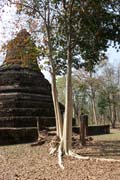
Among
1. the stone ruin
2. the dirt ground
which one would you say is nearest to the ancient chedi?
the stone ruin

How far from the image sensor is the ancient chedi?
79.0 ft

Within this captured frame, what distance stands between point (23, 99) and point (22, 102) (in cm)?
33

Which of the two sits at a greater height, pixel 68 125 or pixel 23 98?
pixel 23 98

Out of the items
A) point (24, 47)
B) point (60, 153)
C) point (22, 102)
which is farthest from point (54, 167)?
point (22, 102)

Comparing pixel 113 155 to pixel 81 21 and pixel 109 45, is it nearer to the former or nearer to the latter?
pixel 109 45

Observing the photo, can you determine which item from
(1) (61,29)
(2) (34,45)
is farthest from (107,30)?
(2) (34,45)

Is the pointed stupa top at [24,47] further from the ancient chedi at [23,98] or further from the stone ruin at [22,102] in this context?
the ancient chedi at [23,98]

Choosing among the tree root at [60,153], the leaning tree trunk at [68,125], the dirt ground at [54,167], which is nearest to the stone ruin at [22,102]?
the tree root at [60,153]

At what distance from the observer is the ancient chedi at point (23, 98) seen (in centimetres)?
2408

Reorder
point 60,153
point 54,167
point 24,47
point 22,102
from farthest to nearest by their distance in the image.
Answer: point 22,102, point 24,47, point 60,153, point 54,167

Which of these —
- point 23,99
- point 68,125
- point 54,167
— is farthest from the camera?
point 23,99

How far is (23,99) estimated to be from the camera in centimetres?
2605

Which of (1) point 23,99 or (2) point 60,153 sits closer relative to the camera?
(2) point 60,153

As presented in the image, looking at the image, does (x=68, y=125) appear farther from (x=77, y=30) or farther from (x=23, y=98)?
(x=23, y=98)
